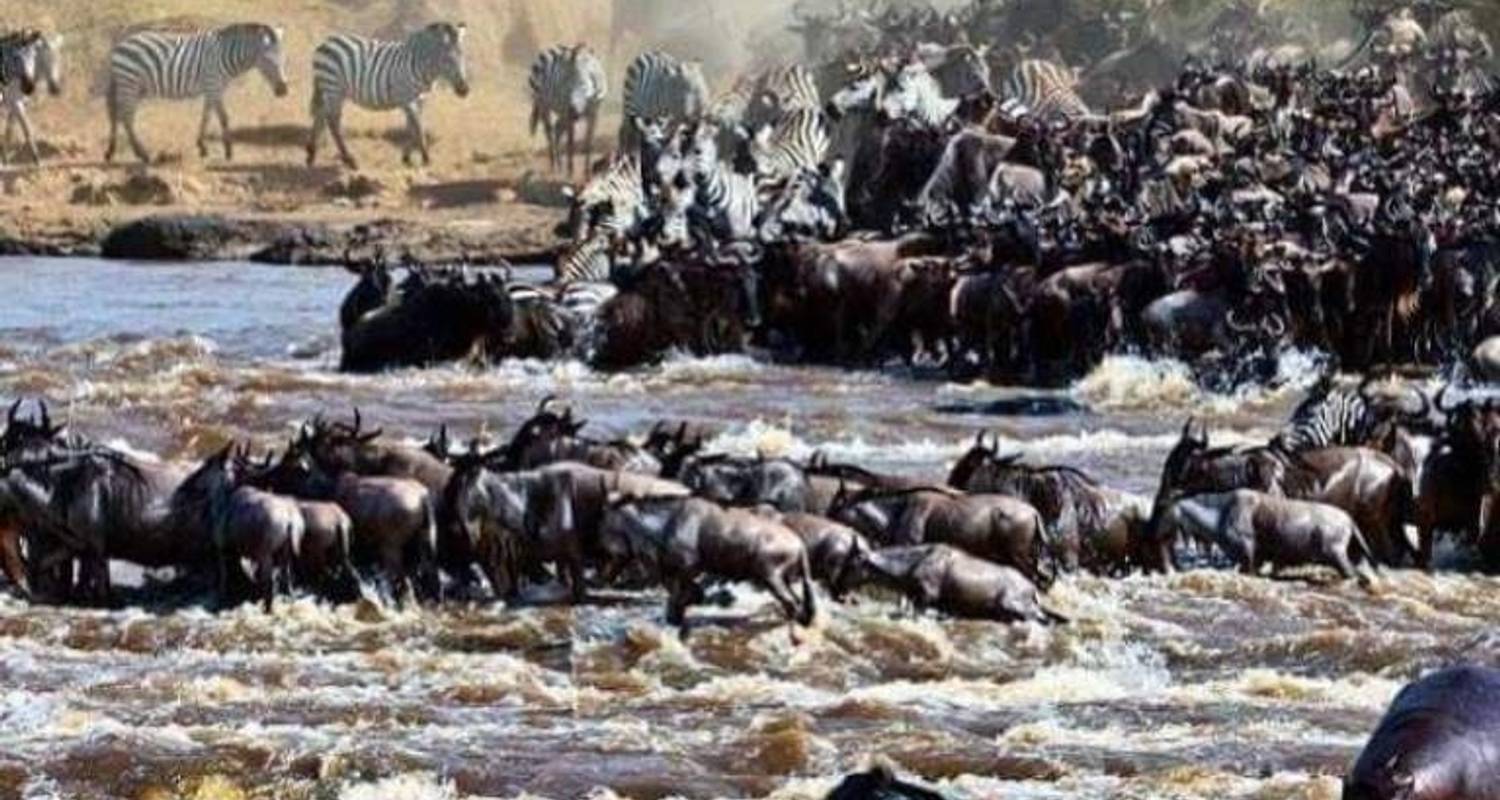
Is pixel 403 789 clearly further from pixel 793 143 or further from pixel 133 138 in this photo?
pixel 133 138

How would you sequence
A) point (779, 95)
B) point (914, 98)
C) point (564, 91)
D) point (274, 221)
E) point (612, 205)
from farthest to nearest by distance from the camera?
point (564, 91)
point (779, 95)
point (274, 221)
point (914, 98)
point (612, 205)

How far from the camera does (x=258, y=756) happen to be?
9.80m

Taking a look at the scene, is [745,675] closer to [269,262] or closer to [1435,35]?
[269,262]

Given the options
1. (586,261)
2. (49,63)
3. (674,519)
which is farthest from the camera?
(49,63)

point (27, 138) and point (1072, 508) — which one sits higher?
point (27, 138)

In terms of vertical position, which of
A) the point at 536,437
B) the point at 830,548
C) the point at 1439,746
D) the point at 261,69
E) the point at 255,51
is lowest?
the point at 830,548

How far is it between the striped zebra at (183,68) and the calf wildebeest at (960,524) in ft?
98.1

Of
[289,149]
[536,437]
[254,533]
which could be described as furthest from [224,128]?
[254,533]

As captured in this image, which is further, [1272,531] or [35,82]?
[35,82]

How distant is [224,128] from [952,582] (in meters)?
31.5

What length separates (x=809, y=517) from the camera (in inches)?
488

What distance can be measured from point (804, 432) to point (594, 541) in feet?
20.5

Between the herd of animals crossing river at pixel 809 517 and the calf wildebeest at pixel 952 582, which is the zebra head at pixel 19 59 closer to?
the herd of animals crossing river at pixel 809 517

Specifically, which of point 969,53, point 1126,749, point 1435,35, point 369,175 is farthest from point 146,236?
point 1126,749
